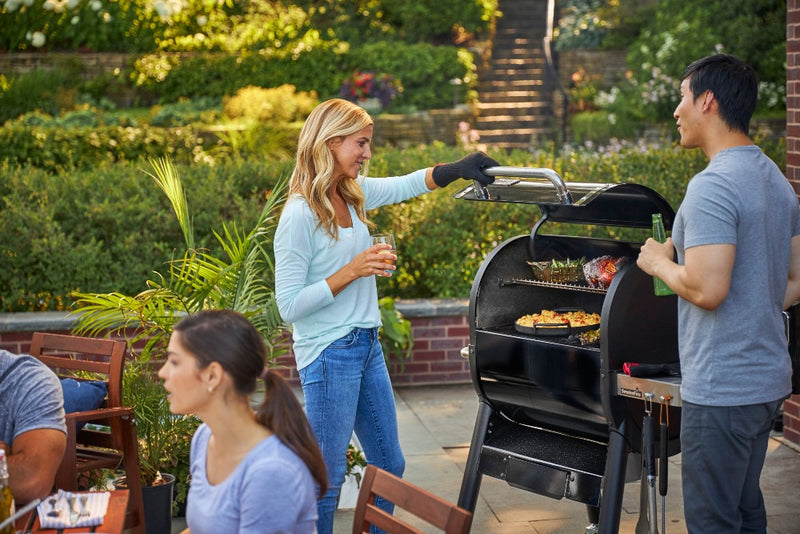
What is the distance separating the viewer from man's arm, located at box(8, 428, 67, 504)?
114 inches

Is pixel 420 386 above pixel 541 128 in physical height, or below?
below

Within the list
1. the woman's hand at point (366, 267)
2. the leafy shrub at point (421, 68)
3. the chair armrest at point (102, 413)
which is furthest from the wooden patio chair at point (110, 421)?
the leafy shrub at point (421, 68)

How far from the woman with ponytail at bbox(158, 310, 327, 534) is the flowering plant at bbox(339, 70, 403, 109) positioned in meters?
13.0

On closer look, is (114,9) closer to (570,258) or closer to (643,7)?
(643,7)

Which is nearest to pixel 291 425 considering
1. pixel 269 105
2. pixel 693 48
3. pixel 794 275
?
pixel 794 275

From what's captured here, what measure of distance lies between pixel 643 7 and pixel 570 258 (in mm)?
13908

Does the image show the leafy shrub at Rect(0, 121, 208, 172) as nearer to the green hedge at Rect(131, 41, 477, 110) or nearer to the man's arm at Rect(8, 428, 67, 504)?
the green hedge at Rect(131, 41, 477, 110)

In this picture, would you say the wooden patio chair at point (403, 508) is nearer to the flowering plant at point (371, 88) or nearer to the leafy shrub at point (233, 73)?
the flowering plant at point (371, 88)

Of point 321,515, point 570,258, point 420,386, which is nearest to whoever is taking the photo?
point 321,515

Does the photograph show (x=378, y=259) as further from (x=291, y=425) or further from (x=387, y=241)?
(x=291, y=425)

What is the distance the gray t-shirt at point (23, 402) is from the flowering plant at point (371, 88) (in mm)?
12526

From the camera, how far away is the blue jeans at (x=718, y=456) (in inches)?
122

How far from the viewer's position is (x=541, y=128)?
16.3 metres

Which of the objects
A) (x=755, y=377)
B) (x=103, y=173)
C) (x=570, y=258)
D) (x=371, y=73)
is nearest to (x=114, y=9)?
(x=371, y=73)
